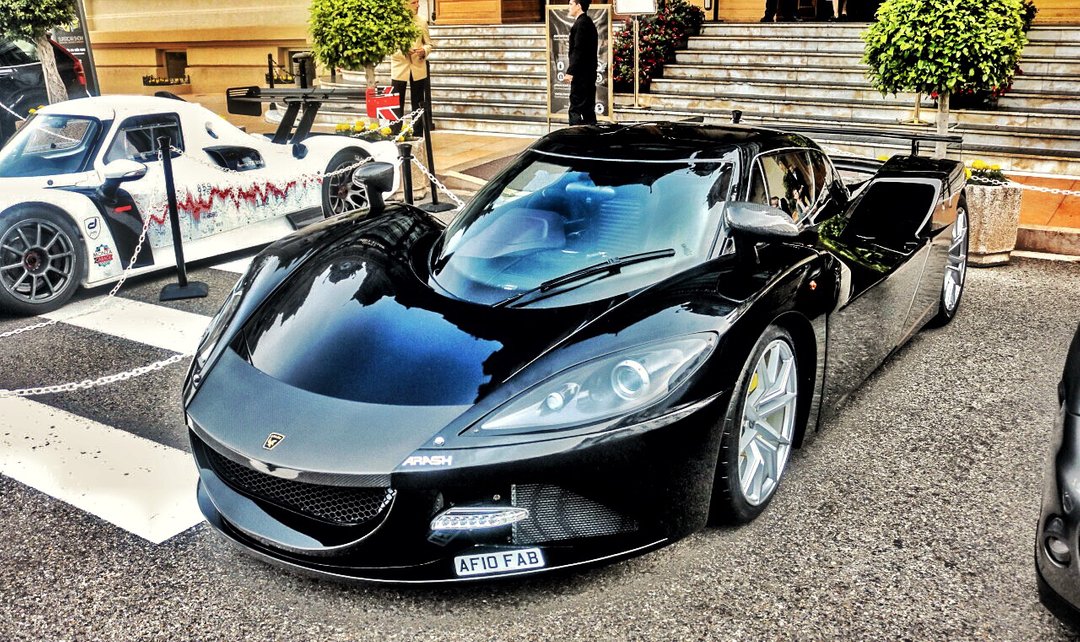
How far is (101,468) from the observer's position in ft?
13.5

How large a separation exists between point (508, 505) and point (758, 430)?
1.11 m

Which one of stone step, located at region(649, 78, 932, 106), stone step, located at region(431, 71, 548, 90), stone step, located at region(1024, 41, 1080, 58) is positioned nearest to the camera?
stone step, located at region(1024, 41, 1080, 58)

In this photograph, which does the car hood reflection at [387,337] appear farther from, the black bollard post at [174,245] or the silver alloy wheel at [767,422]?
the black bollard post at [174,245]

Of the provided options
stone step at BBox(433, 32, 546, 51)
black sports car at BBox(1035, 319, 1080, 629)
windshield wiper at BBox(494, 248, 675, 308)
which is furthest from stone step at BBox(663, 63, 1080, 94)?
black sports car at BBox(1035, 319, 1080, 629)

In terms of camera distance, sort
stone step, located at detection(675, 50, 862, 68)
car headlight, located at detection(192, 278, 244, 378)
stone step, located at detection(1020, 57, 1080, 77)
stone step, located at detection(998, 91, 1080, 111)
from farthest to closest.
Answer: stone step, located at detection(675, 50, 862, 68)
stone step, located at detection(1020, 57, 1080, 77)
stone step, located at detection(998, 91, 1080, 111)
car headlight, located at detection(192, 278, 244, 378)

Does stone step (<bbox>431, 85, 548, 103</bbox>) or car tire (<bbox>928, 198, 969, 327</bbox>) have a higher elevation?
stone step (<bbox>431, 85, 548, 103</bbox>)

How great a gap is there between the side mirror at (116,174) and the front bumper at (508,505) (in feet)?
13.7

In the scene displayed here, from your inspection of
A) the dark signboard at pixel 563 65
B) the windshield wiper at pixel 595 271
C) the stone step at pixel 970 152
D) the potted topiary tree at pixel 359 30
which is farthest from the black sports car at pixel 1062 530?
the dark signboard at pixel 563 65

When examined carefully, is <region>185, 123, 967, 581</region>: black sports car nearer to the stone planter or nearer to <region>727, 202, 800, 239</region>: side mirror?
<region>727, 202, 800, 239</region>: side mirror

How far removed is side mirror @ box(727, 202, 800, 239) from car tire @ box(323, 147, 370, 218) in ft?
17.1

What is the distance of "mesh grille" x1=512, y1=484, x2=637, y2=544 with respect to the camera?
9.36 ft

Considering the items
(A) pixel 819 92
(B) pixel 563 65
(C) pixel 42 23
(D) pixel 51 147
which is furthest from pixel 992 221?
(C) pixel 42 23

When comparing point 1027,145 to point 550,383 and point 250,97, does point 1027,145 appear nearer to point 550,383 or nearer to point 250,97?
point 250,97

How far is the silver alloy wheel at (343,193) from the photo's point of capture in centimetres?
843
